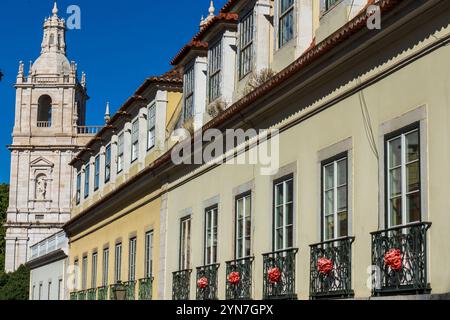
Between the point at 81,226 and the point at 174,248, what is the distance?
15121 millimetres

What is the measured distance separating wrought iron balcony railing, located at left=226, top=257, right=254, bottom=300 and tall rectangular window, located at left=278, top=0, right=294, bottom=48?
3.75 meters

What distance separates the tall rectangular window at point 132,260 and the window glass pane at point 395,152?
1642 cm

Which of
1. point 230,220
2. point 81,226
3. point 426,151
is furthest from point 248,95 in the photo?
point 81,226

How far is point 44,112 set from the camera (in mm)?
116500

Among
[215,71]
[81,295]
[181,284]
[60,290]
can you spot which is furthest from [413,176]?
[60,290]

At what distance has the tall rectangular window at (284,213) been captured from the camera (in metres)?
18.8

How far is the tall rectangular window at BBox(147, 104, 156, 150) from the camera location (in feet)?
99.5

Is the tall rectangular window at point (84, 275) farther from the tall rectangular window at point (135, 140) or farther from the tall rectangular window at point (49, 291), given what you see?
the tall rectangular window at point (49, 291)

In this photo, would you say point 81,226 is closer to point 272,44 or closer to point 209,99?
point 209,99

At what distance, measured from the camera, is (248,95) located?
19969 mm

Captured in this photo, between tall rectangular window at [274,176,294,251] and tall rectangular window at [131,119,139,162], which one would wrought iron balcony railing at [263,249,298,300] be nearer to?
tall rectangular window at [274,176,294,251]

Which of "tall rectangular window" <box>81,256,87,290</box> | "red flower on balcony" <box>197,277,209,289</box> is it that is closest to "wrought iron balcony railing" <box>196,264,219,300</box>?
"red flower on balcony" <box>197,277,209,289</box>

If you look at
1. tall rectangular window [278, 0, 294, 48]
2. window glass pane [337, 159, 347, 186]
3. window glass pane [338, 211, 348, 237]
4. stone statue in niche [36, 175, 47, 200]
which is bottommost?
window glass pane [338, 211, 348, 237]

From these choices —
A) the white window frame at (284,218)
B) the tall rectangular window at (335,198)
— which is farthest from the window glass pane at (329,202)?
the white window frame at (284,218)
